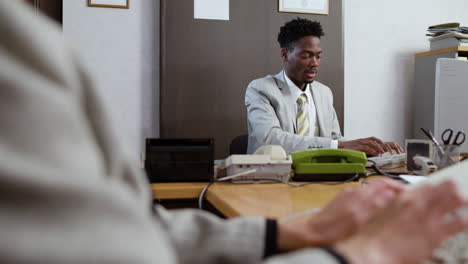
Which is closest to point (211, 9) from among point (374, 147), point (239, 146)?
point (239, 146)

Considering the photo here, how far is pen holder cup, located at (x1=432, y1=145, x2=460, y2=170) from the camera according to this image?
5.03ft

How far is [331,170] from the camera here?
1.36 meters

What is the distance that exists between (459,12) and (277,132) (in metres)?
2.23

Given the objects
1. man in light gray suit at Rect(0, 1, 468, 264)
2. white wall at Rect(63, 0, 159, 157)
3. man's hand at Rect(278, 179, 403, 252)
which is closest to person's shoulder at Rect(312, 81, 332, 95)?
white wall at Rect(63, 0, 159, 157)

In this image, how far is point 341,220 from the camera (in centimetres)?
59

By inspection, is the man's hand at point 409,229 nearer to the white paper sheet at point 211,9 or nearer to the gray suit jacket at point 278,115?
the gray suit jacket at point 278,115

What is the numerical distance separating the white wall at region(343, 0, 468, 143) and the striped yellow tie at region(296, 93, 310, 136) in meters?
0.75

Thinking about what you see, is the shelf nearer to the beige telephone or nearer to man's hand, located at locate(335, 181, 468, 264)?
the beige telephone

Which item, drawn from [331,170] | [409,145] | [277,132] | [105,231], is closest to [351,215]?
[105,231]

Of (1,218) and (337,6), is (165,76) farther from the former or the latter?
(1,218)

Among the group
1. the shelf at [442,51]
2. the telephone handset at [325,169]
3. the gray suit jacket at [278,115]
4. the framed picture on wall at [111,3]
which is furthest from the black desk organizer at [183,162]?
the shelf at [442,51]

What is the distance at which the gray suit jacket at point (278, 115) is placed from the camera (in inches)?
91.4

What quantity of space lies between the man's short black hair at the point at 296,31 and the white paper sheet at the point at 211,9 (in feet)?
1.35

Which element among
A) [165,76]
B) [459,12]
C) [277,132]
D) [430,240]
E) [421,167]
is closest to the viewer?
[430,240]
